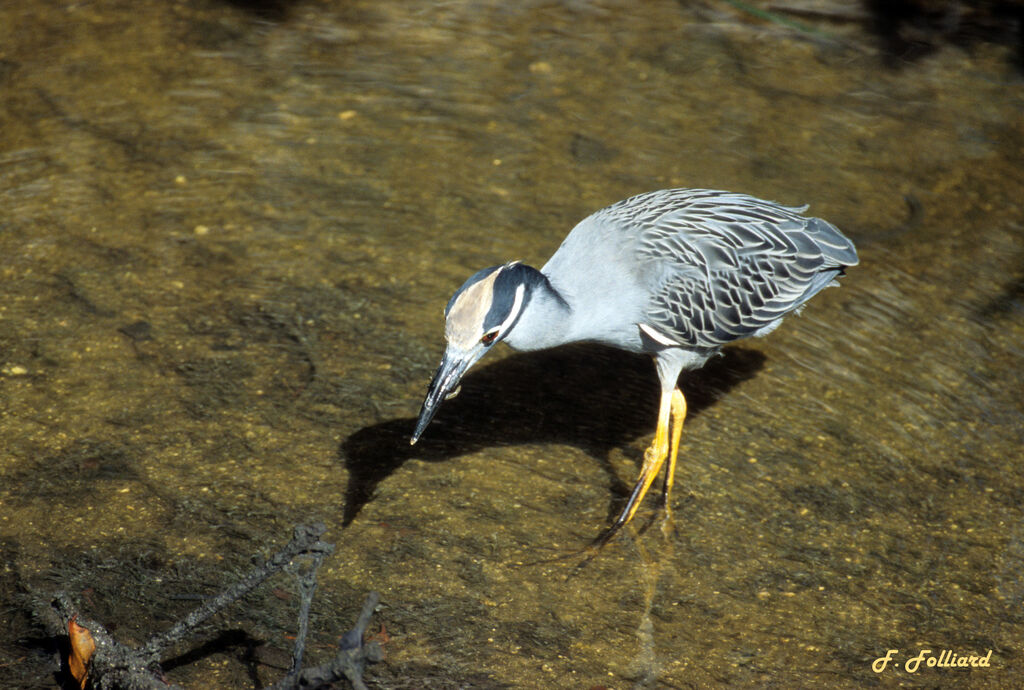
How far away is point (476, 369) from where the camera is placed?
5.14m

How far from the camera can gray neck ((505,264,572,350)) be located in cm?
400

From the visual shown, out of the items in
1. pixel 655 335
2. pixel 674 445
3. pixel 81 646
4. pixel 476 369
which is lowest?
pixel 476 369

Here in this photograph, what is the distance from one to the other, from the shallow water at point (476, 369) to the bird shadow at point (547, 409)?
2 centimetres

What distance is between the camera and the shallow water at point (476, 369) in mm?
3670

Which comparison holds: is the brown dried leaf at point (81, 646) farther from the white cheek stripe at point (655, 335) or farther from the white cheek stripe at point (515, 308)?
the white cheek stripe at point (655, 335)

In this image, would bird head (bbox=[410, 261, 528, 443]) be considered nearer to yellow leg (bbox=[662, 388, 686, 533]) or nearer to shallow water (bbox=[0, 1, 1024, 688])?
shallow water (bbox=[0, 1, 1024, 688])

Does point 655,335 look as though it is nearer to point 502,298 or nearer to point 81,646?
point 502,298

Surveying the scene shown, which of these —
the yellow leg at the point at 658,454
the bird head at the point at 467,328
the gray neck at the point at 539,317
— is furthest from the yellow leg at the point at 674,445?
the bird head at the point at 467,328

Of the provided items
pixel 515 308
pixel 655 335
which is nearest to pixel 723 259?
pixel 655 335

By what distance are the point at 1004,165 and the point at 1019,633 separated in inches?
161

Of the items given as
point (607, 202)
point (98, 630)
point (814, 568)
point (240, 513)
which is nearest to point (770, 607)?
point (814, 568)

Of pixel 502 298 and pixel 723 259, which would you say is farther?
pixel 723 259

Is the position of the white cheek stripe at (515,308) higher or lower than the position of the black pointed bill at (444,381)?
higher

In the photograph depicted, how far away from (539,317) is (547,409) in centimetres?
94
